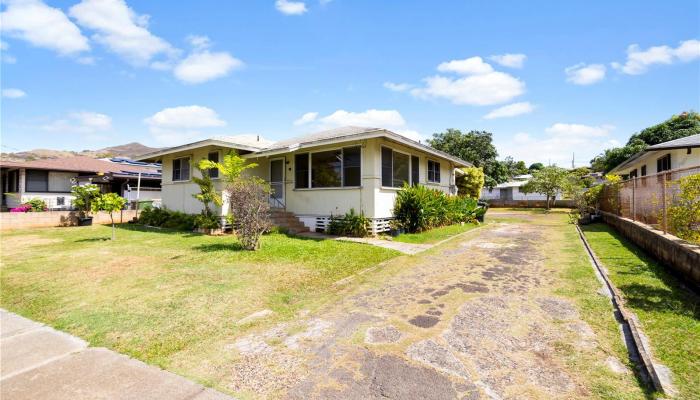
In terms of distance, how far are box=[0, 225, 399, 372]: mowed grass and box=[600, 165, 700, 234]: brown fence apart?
18.7 feet

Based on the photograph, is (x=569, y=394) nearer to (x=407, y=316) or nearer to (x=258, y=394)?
(x=407, y=316)

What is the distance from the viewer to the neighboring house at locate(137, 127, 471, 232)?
11.4 m

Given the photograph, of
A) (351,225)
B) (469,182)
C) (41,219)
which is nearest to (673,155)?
(469,182)

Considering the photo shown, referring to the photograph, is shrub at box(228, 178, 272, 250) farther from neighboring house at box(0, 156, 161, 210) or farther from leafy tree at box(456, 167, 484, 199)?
leafy tree at box(456, 167, 484, 199)

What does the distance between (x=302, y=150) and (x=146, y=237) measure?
6397 mm

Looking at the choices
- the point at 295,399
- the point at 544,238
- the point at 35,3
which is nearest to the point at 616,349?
the point at 295,399

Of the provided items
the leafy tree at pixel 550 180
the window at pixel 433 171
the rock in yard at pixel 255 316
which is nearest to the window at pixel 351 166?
the window at pixel 433 171

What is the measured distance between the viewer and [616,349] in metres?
3.35

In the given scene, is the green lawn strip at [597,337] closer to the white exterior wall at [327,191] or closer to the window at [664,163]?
the white exterior wall at [327,191]

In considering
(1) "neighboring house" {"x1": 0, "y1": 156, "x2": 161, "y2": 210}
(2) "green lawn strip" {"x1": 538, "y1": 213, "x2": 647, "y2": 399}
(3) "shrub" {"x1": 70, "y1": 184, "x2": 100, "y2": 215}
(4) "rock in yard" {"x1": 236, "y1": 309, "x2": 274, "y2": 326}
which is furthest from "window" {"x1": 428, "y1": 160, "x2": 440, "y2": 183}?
(1) "neighboring house" {"x1": 0, "y1": 156, "x2": 161, "y2": 210}

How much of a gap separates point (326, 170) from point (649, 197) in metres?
9.78

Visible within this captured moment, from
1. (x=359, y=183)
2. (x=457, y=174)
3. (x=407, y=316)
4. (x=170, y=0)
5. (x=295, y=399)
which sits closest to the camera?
(x=295, y=399)

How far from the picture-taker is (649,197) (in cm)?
884

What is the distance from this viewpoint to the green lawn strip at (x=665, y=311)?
9.55 feet
